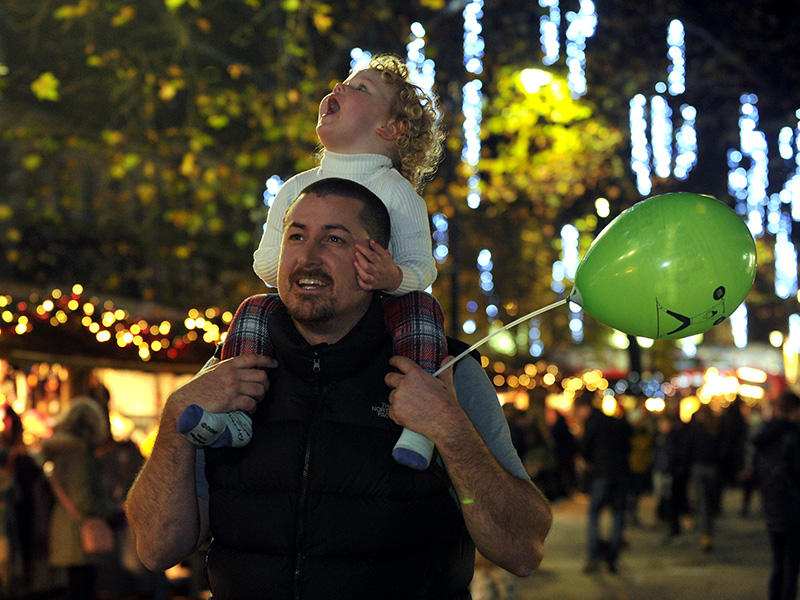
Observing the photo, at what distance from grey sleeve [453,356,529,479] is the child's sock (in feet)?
2.14

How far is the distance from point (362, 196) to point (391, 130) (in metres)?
0.60

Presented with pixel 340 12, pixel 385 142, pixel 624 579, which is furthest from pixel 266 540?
pixel 340 12

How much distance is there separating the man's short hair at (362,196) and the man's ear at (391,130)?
1.72ft

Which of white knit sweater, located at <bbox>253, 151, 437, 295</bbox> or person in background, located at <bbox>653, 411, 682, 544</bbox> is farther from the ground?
white knit sweater, located at <bbox>253, 151, 437, 295</bbox>

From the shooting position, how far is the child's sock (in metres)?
2.39

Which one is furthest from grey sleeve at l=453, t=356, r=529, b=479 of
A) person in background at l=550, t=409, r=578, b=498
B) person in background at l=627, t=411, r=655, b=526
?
person in background at l=550, t=409, r=578, b=498

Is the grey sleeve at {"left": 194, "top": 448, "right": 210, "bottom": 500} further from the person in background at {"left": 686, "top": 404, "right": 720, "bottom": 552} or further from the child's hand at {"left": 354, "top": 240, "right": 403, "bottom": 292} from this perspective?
the person in background at {"left": 686, "top": 404, "right": 720, "bottom": 552}

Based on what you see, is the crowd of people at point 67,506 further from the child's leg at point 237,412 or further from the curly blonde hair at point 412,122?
the child's leg at point 237,412

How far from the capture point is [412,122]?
3268 millimetres

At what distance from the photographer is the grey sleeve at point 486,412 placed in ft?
9.16

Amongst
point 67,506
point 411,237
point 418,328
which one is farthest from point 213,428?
point 67,506

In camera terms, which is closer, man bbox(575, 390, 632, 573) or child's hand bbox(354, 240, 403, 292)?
child's hand bbox(354, 240, 403, 292)

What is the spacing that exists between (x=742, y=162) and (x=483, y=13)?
221 inches

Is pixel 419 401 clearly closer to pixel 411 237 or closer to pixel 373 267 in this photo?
pixel 373 267
